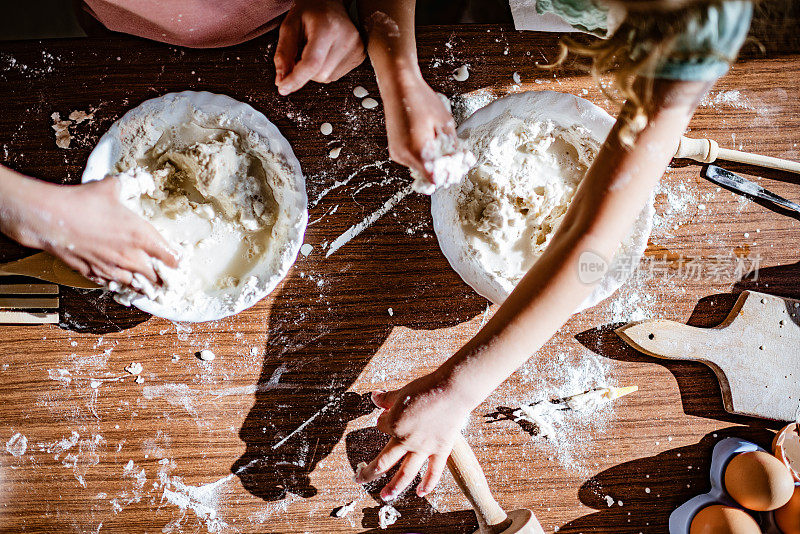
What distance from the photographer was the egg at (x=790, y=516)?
0.72m

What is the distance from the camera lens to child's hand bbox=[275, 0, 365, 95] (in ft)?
2.10

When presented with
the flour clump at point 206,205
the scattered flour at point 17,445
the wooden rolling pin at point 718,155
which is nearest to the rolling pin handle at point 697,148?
the wooden rolling pin at point 718,155

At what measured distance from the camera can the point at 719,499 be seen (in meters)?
0.75

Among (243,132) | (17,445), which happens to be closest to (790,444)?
(243,132)

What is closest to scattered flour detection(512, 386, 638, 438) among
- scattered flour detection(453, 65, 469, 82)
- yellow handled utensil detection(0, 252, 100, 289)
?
scattered flour detection(453, 65, 469, 82)

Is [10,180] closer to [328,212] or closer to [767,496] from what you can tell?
[328,212]

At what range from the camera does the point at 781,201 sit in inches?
30.8

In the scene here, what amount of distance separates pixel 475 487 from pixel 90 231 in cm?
Answer: 57

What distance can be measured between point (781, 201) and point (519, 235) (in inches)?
15.8

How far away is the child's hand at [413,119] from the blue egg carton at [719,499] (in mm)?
582

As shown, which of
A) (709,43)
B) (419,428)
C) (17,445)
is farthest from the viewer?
(17,445)

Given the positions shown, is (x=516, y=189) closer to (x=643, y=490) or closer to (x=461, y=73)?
(x=461, y=73)

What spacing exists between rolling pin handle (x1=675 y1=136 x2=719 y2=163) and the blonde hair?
0.60ft

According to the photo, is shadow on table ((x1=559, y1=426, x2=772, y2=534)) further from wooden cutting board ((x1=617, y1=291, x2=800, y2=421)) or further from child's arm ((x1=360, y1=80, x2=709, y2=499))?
child's arm ((x1=360, y1=80, x2=709, y2=499))
